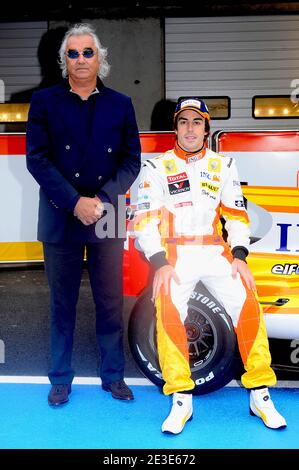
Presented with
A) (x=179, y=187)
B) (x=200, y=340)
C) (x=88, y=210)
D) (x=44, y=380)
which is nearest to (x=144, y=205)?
(x=179, y=187)

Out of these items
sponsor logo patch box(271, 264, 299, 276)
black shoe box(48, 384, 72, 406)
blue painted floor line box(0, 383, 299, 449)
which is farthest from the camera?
sponsor logo patch box(271, 264, 299, 276)

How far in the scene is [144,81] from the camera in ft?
29.8

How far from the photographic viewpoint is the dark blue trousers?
10.3 ft

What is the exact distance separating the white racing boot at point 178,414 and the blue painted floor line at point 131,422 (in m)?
0.04

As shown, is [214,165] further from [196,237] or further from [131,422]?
[131,422]

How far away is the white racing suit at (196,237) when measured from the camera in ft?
9.41

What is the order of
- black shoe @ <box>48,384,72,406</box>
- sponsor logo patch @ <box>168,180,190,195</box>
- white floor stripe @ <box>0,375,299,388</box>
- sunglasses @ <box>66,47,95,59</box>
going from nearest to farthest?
sunglasses @ <box>66,47,95,59</box>
sponsor logo patch @ <box>168,180,190,195</box>
black shoe @ <box>48,384,72,406</box>
white floor stripe @ <box>0,375,299,388</box>

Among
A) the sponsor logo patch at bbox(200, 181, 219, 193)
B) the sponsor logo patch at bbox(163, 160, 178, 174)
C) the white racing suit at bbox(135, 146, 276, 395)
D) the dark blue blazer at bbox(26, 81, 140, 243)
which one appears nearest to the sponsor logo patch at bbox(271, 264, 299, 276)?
the white racing suit at bbox(135, 146, 276, 395)

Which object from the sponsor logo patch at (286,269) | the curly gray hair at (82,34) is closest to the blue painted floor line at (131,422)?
the sponsor logo patch at (286,269)

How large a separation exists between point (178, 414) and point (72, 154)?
4.91 ft

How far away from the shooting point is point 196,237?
3068mm

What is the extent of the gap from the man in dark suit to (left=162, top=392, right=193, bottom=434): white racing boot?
0.46 m

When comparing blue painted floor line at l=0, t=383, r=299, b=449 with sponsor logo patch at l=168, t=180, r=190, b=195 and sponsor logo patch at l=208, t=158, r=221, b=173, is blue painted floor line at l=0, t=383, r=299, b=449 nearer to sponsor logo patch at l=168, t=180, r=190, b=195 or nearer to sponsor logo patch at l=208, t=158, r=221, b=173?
sponsor logo patch at l=168, t=180, r=190, b=195

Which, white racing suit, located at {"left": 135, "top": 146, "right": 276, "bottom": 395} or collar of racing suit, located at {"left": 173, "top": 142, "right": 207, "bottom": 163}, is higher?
collar of racing suit, located at {"left": 173, "top": 142, "right": 207, "bottom": 163}
